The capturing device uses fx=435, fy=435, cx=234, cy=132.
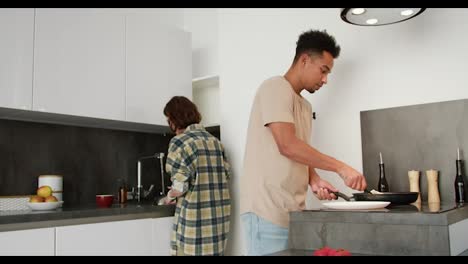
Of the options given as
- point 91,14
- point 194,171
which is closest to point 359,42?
point 194,171

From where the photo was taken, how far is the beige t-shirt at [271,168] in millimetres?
1641

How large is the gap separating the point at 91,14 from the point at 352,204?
1.86 m

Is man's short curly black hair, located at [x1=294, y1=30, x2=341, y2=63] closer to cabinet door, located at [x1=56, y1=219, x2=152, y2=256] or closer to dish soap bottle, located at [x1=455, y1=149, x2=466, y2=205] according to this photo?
dish soap bottle, located at [x1=455, y1=149, x2=466, y2=205]

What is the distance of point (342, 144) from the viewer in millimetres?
2205

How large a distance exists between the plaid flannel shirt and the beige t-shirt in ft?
1.88

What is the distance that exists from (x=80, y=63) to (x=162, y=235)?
106 cm

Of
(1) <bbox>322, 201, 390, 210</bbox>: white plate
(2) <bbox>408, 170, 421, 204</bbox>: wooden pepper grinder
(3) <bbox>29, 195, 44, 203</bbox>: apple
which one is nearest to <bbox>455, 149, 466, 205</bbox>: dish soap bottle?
(2) <bbox>408, 170, 421, 204</bbox>: wooden pepper grinder

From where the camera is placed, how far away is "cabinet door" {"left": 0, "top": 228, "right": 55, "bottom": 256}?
1.82 m

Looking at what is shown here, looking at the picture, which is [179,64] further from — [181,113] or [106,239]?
[106,239]

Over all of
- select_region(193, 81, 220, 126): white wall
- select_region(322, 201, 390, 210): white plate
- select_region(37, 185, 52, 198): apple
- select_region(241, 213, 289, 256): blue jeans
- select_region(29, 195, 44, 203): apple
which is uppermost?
select_region(193, 81, 220, 126): white wall

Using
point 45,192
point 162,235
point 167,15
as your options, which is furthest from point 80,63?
point 167,15

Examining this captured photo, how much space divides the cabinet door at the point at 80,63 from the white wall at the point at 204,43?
0.75 m

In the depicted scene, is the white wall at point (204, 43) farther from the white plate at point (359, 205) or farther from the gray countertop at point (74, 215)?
the white plate at point (359, 205)

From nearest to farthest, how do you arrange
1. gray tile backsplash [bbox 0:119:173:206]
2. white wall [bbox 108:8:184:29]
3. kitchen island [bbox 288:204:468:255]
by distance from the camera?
kitchen island [bbox 288:204:468:255]
gray tile backsplash [bbox 0:119:173:206]
white wall [bbox 108:8:184:29]
